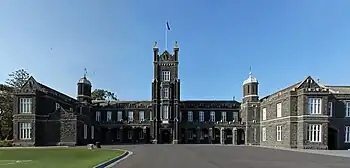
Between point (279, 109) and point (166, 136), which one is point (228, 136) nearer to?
point (166, 136)

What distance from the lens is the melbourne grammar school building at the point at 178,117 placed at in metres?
55.1

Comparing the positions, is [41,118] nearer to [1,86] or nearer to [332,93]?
[1,86]

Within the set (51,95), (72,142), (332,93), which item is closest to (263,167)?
(332,93)

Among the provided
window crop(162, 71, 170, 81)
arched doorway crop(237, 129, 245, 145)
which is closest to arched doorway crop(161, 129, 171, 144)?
window crop(162, 71, 170, 81)

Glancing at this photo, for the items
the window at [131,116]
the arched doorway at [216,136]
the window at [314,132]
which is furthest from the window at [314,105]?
the window at [131,116]

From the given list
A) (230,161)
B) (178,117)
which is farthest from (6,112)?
(230,161)

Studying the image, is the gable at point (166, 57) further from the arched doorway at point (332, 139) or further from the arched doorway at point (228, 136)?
the arched doorway at point (332, 139)

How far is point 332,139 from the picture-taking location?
57.3m

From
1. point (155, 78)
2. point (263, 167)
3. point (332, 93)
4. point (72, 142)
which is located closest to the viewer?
point (263, 167)

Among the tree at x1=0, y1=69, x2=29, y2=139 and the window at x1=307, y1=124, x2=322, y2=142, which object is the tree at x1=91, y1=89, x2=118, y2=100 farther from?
the window at x1=307, y1=124, x2=322, y2=142

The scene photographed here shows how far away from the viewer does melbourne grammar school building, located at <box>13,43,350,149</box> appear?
55125 mm

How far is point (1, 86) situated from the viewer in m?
75.9

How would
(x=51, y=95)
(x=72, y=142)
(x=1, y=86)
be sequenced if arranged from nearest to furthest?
(x=72, y=142)
(x=51, y=95)
(x=1, y=86)

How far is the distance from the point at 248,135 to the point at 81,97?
34.4m
